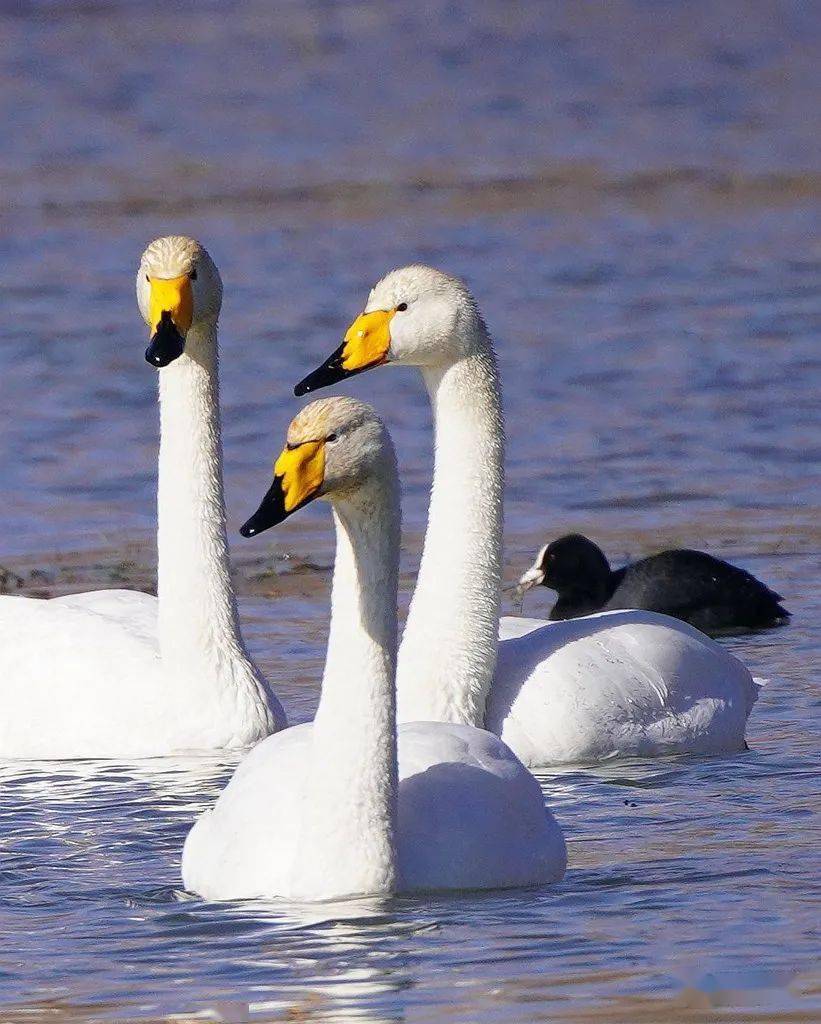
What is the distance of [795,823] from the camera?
25.4 feet

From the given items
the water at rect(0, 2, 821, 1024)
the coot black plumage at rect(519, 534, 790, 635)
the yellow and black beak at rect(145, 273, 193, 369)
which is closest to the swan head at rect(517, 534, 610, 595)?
the coot black plumage at rect(519, 534, 790, 635)

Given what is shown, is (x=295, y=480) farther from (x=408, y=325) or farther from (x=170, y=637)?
(x=170, y=637)

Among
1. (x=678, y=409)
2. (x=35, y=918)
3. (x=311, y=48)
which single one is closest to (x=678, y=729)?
(x=35, y=918)

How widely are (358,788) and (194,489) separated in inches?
117

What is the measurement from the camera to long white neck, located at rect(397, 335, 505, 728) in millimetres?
8914

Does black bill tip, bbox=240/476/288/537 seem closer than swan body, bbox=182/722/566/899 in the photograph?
Yes

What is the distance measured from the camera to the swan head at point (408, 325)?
892 cm

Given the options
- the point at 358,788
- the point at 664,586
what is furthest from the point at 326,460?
the point at 664,586

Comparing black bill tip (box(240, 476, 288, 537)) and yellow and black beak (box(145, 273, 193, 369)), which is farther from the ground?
yellow and black beak (box(145, 273, 193, 369))

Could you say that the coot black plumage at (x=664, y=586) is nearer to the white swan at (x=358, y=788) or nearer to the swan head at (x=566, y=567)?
the swan head at (x=566, y=567)

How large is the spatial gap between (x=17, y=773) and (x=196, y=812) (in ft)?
3.09

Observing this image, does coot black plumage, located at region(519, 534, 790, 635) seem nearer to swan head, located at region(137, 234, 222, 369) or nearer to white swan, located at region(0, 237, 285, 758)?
white swan, located at region(0, 237, 285, 758)

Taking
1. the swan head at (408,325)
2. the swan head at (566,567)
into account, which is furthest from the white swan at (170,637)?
the swan head at (566,567)

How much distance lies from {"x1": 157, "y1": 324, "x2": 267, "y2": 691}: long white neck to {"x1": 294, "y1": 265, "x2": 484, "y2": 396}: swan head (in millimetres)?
648
